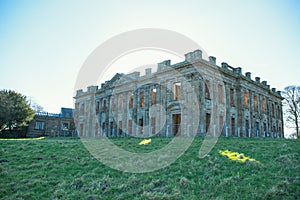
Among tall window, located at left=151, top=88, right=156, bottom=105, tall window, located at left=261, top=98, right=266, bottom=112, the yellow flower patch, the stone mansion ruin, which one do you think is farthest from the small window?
the yellow flower patch

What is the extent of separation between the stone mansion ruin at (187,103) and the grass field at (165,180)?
1284cm

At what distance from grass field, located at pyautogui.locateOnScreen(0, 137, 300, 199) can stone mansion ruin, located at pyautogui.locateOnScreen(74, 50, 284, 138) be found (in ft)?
42.1

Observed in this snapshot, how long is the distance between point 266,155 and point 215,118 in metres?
13.5

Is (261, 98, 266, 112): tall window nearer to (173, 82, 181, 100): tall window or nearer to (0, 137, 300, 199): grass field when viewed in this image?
(173, 82, 181, 100): tall window

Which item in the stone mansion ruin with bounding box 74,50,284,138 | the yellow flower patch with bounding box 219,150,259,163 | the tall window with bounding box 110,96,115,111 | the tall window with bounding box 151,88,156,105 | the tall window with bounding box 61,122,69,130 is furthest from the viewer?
the tall window with bounding box 61,122,69,130

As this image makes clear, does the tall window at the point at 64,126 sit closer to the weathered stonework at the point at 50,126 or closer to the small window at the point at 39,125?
the weathered stonework at the point at 50,126

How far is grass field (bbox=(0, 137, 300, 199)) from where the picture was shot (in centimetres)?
674

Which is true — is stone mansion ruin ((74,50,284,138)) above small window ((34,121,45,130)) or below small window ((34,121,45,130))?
above

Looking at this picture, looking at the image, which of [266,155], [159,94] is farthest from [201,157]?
[159,94]

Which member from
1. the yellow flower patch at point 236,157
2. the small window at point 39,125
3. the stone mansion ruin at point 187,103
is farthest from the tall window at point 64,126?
the yellow flower patch at point 236,157

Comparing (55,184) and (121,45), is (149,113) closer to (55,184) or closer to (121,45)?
(121,45)

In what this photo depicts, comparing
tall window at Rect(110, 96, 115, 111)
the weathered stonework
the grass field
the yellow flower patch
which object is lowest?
the grass field

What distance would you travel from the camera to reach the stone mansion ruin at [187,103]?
23.6 metres

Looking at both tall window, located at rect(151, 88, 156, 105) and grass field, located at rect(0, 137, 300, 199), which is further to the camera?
tall window, located at rect(151, 88, 156, 105)
